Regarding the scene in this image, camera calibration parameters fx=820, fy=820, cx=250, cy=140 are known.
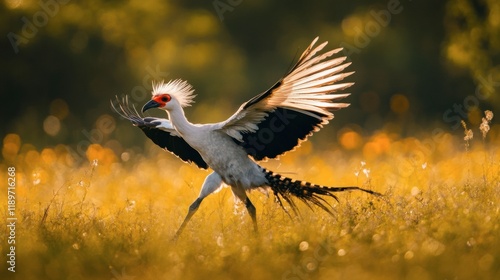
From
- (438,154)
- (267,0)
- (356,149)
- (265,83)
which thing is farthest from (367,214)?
(267,0)

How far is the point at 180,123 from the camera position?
23.5 feet

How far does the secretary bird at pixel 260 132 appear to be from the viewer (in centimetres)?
665

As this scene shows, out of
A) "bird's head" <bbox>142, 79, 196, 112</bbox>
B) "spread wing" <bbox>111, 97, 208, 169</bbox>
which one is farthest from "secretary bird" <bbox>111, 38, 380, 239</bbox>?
"spread wing" <bbox>111, 97, 208, 169</bbox>

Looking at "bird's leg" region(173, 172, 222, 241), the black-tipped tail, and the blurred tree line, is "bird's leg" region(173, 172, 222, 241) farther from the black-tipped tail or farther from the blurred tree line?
the blurred tree line

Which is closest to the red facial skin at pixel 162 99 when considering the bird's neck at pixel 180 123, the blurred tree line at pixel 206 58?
the bird's neck at pixel 180 123

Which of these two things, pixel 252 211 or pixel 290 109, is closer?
pixel 290 109

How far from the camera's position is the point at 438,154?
1054 centimetres

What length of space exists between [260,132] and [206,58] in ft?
29.4

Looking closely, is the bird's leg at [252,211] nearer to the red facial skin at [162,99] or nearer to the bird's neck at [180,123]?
the bird's neck at [180,123]

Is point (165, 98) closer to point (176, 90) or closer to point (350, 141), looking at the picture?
point (176, 90)

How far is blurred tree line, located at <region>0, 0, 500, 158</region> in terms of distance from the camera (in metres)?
15.1

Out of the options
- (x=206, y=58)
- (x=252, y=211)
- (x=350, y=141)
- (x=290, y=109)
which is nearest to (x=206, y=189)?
(x=252, y=211)

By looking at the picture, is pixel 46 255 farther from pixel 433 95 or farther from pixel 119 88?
pixel 433 95

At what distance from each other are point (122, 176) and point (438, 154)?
13.5ft
